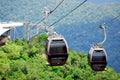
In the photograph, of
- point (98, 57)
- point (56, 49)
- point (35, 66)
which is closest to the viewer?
point (56, 49)

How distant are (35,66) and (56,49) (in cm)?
5401

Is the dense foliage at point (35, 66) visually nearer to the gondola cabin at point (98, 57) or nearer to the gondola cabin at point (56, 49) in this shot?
the gondola cabin at point (98, 57)

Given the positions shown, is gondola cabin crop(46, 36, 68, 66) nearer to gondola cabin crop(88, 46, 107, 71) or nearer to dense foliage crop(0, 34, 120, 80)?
gondola cabin crop(88, 46, 107, 71)

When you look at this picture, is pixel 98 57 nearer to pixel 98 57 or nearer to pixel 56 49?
pixel 98 57

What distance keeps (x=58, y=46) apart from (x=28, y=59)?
55.8 metres

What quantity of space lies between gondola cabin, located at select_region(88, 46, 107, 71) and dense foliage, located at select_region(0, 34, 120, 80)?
37.0m

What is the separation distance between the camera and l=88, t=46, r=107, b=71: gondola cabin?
74.8 ft

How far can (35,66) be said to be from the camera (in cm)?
7362

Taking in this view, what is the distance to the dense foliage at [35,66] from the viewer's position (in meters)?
62.2

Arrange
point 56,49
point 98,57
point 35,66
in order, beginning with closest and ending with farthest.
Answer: point 56,49 → point 98,57 → point 35,66

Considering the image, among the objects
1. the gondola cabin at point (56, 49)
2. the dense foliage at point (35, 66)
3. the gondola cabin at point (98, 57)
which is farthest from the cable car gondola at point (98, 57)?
the dense foliage at point (35, 66)

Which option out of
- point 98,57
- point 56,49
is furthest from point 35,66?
point 56,49

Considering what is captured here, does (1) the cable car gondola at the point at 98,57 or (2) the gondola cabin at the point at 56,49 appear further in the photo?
(1) the cable car gondola at the point at 98,57

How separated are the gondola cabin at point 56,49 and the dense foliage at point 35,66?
39.5m
